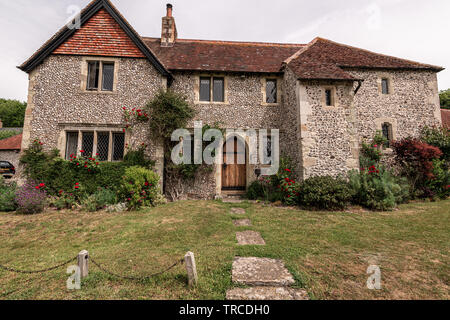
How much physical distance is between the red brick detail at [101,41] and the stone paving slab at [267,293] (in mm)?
9879

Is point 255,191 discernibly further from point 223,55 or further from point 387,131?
point 223,55

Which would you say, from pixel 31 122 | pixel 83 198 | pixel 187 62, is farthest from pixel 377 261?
pixel 31 122

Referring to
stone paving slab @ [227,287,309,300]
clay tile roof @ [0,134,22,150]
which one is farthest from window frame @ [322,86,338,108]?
clay tile roof @ [0,134,22,150]

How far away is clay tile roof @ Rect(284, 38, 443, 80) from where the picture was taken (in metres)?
8.07

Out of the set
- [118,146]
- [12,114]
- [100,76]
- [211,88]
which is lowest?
[118,146]

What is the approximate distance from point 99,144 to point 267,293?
29.5 ft

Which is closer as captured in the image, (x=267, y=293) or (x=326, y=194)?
(x=267, y=293)

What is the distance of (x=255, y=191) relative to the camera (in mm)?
8727

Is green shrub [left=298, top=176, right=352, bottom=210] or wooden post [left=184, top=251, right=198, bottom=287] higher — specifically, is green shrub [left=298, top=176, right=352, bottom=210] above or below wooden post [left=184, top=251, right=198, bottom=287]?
above

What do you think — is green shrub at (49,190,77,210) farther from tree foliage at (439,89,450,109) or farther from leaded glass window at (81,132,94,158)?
tree foliage at (439,89,450,109)

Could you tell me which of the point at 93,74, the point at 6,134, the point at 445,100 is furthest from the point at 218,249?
the point at 6,134

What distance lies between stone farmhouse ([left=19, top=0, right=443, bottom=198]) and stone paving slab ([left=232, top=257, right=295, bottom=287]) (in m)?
5.09

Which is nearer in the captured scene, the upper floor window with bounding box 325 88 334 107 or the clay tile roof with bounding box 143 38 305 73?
the upper floor window with bounding box 325 88 334 107
